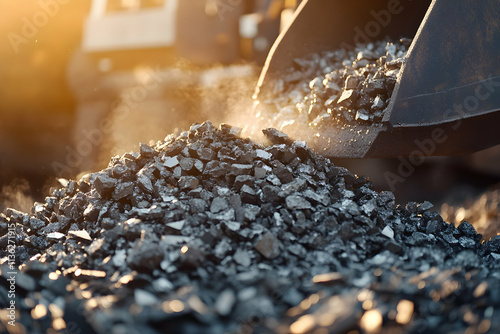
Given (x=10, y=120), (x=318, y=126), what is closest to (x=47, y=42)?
(x=10, y=120)

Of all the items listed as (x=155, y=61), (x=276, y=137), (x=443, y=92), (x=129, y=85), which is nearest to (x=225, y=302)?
(x=276, y=137)

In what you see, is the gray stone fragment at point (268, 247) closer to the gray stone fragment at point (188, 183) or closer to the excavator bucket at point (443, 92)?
the gray stone fragment at point (188, 183)

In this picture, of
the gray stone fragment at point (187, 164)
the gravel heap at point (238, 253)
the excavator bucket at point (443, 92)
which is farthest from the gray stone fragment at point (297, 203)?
the excavator bucket at point (443, 92)

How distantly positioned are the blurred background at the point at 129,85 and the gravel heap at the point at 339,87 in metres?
0.37

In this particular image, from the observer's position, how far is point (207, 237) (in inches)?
72.2

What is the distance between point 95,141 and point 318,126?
3389mm

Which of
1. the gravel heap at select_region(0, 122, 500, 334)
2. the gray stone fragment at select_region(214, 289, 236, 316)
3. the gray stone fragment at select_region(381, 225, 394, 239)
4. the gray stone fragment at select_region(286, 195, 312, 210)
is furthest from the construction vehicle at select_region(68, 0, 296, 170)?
the gray stone fragment at select_region(214, 289, 236, 316)

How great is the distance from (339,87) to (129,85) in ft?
16.2

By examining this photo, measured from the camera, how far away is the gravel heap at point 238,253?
1345mm

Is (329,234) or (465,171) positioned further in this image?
(465,171)

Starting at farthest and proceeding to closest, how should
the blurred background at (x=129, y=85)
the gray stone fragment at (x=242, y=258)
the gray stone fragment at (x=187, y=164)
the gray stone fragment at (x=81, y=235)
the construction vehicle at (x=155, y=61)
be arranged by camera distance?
the construction vehicle at (x=155, y=61) < the blurred background at (x=129, y=85) < the gray stone fragment at (x=187, y=164) < the gray stone fragment at (x=81, y=235) < the gray stone fragment at (x=242, y=258)

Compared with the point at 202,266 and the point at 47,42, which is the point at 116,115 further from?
the point at 202,266

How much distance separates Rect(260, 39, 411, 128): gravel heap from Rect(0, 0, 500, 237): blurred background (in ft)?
1.22

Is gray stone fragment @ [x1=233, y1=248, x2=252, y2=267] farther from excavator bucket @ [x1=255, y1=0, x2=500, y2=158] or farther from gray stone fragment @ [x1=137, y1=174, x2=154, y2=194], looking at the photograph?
excavator bucket @ [x1=255, y1=0, x2=500, y2=158]
